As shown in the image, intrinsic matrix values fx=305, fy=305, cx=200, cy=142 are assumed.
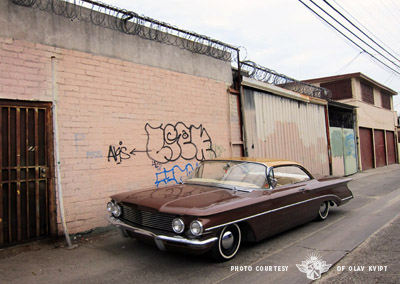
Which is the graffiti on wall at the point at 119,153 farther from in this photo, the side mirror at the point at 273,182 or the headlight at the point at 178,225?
the side mirror at the point at 273,182

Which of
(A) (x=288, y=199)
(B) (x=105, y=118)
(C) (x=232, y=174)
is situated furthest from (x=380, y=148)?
(B) (x=105, y=118)

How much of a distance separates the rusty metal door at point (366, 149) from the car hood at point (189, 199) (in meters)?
15.0

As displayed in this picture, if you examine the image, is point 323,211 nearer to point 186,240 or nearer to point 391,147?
point 186,240

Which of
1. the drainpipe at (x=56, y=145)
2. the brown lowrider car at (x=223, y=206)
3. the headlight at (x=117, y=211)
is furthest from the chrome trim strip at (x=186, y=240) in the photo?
the drainpipe at (x=56, y=145)

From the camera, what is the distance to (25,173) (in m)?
4.73

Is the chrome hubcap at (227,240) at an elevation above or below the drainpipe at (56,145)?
below

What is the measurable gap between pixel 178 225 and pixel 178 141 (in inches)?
142

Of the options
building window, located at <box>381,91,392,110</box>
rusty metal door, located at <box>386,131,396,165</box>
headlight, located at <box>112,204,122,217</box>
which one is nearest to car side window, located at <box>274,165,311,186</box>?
headlight, located at <box>112,204,122,217</box>

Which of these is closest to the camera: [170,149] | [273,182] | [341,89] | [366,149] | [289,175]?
[273,182]

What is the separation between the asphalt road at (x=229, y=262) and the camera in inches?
134

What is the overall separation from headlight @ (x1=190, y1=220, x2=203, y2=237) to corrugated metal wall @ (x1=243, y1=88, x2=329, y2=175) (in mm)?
5465

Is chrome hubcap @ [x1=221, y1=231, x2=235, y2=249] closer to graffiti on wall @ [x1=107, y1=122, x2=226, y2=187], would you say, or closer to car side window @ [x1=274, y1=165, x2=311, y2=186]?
car side window @ [x1=274, y1=165, x2=311, y2=186]

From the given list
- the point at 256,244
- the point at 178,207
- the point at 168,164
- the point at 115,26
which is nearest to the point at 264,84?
the point at 168,164

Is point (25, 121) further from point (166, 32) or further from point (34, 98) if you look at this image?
point (166, 32)
